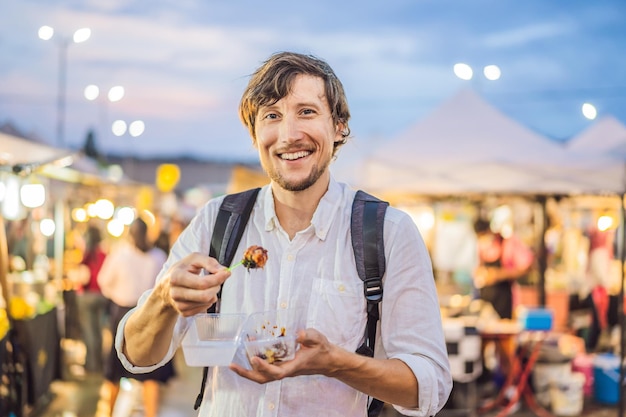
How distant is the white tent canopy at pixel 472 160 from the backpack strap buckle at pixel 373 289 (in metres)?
7.29

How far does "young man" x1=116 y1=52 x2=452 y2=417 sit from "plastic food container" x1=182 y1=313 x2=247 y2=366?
0.21 feet

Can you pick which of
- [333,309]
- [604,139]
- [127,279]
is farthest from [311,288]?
[604,139]

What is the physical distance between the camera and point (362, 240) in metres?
2.02

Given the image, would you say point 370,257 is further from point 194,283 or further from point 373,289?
point 194,283

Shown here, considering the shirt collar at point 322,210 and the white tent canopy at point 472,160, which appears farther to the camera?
the white tent canopy at point 472,160

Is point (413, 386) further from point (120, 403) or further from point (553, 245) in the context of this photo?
point (553, 245)

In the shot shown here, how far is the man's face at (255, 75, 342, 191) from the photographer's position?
203cm

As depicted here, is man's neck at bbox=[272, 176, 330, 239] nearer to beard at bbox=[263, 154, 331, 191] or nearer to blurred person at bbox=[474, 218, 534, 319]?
beard at bbox=[263, 154, 331, 191]

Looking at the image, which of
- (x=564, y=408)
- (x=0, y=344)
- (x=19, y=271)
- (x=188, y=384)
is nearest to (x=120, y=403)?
(x=188, y=384)

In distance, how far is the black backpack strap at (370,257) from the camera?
6.52 feet

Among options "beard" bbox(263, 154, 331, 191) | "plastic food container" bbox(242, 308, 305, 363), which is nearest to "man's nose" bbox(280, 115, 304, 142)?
"beard" bbox(263, 154, 331, 191)

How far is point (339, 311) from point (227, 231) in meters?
0.40

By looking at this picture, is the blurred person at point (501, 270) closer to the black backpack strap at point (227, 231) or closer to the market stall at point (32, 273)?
the market stall at point (32, 273)

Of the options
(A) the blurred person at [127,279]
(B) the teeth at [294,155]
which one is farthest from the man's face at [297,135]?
(A) the blurred person at [127,279]
